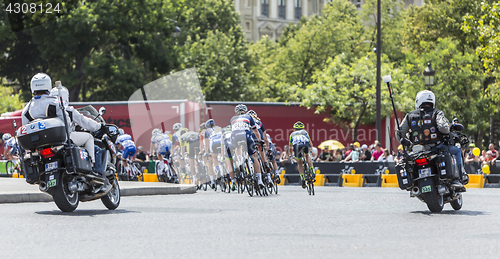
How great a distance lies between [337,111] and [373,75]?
358 centimetres

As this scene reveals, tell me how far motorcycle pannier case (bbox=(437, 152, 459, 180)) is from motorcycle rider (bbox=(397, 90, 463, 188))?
16 cm

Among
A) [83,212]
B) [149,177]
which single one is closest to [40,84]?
[83,212]

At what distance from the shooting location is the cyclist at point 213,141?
58.6 ft

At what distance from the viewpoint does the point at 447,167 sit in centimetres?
1053

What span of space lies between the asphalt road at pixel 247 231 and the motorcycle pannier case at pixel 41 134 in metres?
0.88

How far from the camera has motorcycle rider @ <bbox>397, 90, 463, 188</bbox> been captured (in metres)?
10.7

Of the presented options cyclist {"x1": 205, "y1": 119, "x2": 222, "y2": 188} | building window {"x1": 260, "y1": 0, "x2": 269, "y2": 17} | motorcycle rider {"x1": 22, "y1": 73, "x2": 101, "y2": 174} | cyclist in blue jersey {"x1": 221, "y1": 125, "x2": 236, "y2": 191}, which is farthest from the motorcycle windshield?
building window {"x1": 260, "y1": 0, "x2": 269, "y2": 17}

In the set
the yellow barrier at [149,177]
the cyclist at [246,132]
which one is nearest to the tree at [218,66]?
the yellow barrier at [149,177]

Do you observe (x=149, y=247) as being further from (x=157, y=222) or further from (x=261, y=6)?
(x=261, y=6)

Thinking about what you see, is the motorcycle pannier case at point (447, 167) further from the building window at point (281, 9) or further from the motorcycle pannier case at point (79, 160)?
the building window at point (281, 9)

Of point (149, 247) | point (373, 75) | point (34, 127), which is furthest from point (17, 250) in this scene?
point (373, 75)

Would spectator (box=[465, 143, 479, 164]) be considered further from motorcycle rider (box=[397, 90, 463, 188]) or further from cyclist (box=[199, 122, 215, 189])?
motorcycle rider (box=[397, 90, 463, 188])

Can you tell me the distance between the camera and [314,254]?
20.8ft

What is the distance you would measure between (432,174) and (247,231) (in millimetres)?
3515
